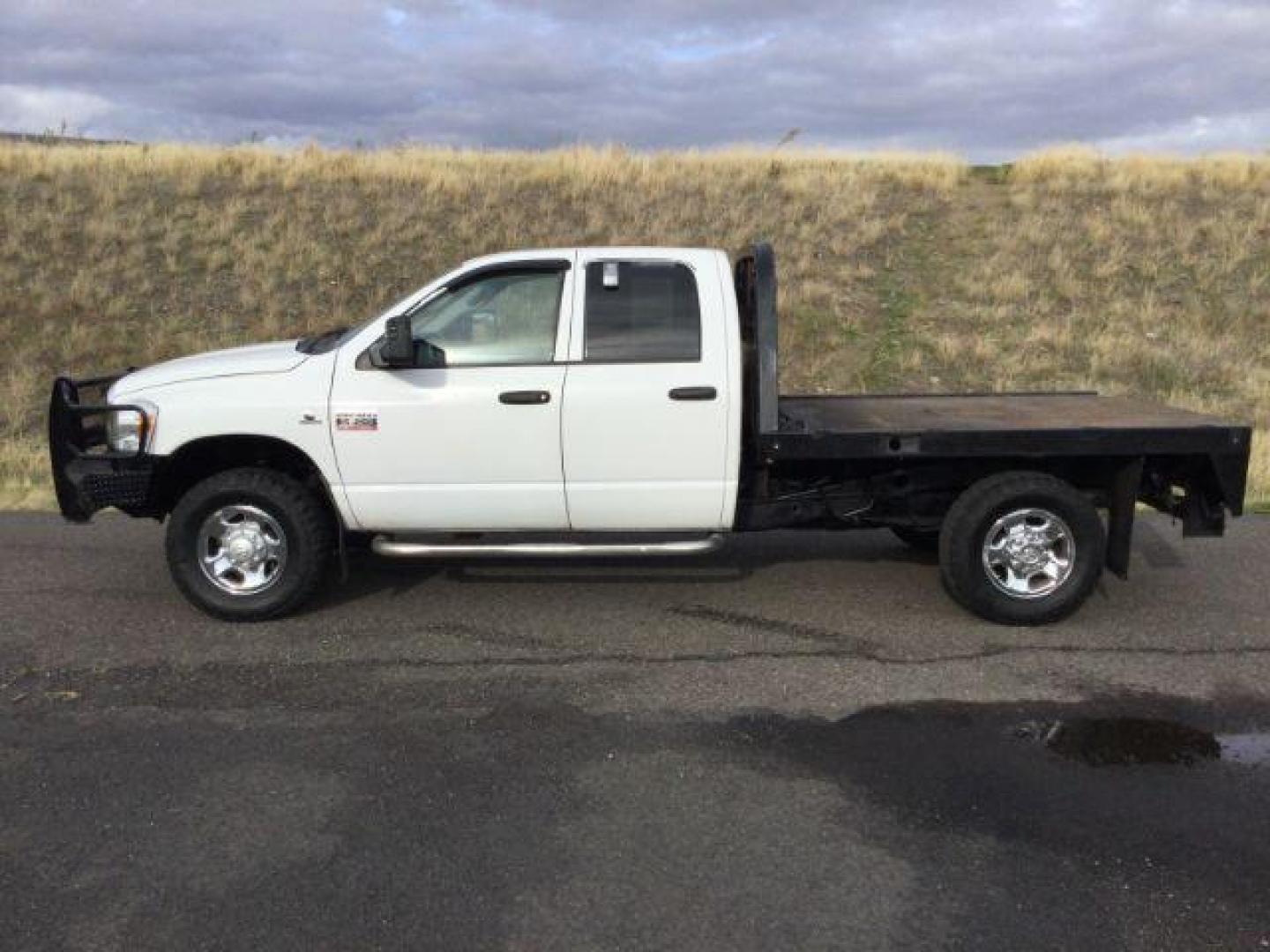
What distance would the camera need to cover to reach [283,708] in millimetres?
4719

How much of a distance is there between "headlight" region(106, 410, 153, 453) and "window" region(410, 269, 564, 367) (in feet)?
4.84

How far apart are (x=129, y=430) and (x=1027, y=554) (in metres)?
4.80

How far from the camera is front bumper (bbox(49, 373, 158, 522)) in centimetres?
569

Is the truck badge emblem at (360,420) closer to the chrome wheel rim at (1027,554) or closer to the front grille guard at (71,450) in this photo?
the front grille guard at (71,450)

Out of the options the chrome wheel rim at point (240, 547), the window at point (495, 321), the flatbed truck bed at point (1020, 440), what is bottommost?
the chrome wheel rim at point (240, 547)

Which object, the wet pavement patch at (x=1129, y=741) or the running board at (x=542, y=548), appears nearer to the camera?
the wet pavement patch at (x=1129, y=741)

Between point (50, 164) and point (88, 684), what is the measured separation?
66.7ft

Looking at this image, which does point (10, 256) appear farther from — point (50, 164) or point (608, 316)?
point (608, 316)

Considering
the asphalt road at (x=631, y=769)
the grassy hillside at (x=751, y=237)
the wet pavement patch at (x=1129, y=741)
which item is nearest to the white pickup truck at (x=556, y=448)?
the asphalt road at (x=631, y=769)

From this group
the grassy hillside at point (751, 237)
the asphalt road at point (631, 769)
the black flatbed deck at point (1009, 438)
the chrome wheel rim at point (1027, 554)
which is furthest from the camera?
the grassy hillside at point (751, 237)

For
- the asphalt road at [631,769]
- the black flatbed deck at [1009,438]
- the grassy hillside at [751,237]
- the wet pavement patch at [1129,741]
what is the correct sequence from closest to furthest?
the asphalt road at [631,769], the wet pavement patch at [1129,741], the black flatbed deck at [1009,438], the grassy hillside at [751,237]

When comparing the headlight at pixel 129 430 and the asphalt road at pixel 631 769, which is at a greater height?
the headlight at pixel 129 430

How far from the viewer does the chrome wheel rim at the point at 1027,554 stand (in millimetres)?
5766

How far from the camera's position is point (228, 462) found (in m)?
6.00
